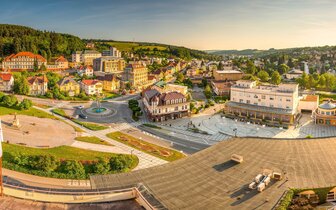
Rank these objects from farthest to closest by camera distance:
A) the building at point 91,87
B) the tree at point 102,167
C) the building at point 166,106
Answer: the building at point 91,87
the building at point 166,106
the tree at point 102,167

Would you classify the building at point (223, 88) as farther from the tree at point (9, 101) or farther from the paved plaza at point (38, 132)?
the tree at point (9, 101)

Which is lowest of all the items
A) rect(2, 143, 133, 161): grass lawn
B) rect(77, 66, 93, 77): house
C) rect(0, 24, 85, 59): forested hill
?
rect(2, 143, 133, 161): grass lawn

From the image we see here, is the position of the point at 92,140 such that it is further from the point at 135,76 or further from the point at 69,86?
the point at 135,76

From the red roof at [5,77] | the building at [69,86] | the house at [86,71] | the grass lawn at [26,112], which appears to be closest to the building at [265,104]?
the grass lawn at [26,112]

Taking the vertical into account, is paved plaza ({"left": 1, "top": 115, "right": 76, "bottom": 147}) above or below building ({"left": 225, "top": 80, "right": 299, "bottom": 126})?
below

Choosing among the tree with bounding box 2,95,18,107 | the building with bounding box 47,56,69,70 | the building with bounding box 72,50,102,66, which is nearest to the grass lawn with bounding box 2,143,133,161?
the tree with bounding box 2,95,18,107

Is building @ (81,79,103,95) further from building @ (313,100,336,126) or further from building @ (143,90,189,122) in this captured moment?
building @ (313,100,336,126)

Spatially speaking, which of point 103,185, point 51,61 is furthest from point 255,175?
point 51,61
